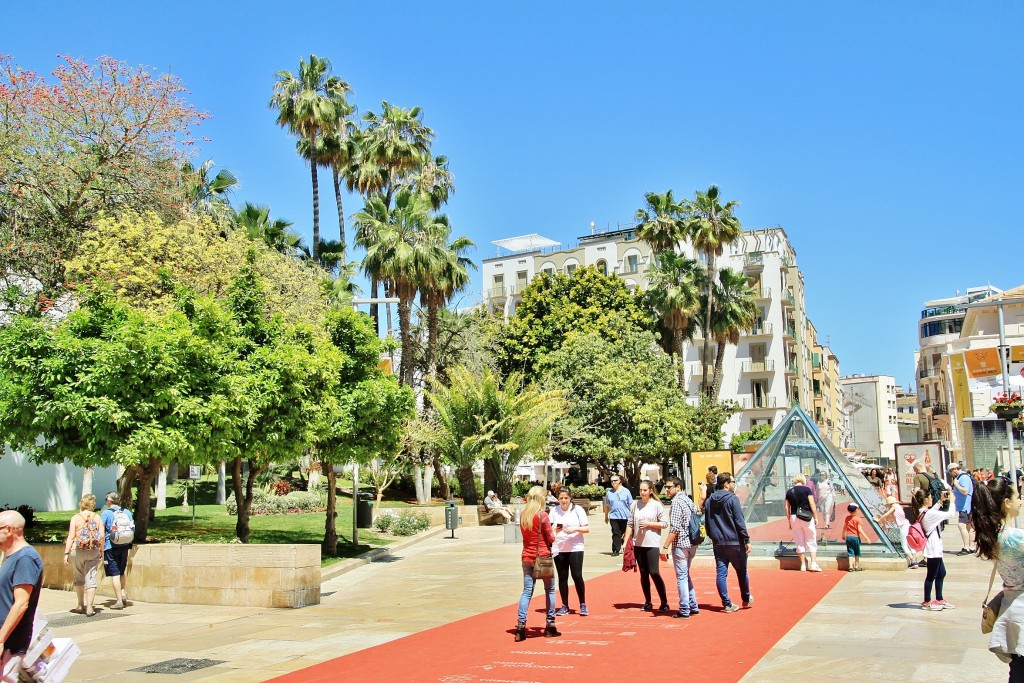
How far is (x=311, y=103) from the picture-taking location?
4347cm

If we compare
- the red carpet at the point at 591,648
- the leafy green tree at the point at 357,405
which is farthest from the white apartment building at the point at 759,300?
the red carpet at the point at 591,648

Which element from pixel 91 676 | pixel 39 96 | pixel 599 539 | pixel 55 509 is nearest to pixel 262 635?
pixel 91 676

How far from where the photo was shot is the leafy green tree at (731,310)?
5359 centimetres

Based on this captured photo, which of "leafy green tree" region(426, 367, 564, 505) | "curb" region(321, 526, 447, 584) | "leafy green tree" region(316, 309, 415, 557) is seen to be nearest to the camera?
"curb" region(321, 526, 447, 584)

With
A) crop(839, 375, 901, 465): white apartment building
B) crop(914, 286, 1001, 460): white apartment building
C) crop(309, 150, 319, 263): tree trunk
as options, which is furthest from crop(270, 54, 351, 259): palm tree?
crop(839, 375, 901, 465): white apartment building

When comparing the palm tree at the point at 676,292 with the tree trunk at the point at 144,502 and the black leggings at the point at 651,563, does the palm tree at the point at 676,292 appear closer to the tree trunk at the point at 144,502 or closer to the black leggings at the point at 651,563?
the tree trunk at the point at 144,502

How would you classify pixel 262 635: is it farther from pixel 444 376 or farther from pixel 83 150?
pixel 444 376

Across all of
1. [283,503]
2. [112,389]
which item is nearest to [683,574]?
[112,389]

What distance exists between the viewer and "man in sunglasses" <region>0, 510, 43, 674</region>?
18.0ft

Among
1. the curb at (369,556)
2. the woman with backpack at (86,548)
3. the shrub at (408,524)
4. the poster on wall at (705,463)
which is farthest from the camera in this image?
the poster on wall at (705,463)

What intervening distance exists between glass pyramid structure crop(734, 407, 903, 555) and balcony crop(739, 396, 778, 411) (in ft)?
151

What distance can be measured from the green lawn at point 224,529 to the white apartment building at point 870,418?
104557 millimetres

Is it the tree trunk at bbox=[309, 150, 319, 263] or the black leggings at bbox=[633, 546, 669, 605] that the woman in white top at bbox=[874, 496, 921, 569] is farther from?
the tree trunk at bbox=[309, 150, 319, 263]

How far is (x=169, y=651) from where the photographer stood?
10.3 meters
